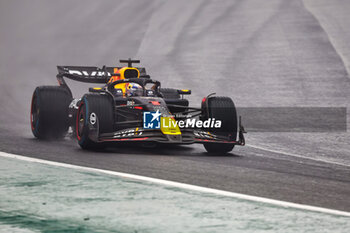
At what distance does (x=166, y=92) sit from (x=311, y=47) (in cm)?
1711

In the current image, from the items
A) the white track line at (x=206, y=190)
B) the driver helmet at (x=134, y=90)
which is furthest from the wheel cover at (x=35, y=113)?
the white track line at (x=206, y=190)

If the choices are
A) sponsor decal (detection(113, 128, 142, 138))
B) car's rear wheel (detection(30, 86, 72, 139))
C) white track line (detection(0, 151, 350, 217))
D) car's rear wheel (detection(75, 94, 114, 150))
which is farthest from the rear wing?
white track line (detection(0, 151, 350, 217))

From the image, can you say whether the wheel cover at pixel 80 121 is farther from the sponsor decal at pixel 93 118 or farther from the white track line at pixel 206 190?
the white track line at pixel 206 190

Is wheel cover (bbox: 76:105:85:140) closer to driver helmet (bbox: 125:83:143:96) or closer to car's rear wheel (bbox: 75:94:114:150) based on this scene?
car's rear wheel (bbox: 75:94:114:150)

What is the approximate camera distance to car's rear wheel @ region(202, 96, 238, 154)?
11.1m

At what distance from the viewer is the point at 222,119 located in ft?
36.7

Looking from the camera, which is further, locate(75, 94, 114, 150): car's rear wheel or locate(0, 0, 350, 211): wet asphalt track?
locate(75, 94, 114, 150): car's rear wheel

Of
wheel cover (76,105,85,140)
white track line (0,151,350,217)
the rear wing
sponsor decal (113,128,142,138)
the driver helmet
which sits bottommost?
white track line (0,151,350,217)

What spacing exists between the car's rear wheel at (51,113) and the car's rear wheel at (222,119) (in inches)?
116

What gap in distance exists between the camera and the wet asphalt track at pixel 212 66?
8508 millimetres

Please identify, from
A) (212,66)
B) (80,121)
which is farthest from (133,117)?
(212,66)

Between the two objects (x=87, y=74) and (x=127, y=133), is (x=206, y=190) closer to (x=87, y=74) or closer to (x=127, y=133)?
(x=127, y=133)

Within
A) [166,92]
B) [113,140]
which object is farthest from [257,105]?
[113,140]

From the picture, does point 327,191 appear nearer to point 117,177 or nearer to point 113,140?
point 117,177
